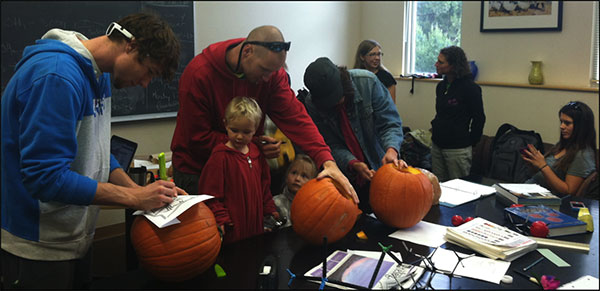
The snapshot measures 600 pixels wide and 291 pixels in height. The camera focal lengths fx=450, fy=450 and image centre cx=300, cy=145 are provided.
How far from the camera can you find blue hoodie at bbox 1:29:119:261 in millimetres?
1109

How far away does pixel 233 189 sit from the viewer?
170cm

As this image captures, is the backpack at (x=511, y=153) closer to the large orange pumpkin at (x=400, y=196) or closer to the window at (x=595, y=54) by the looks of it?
the window at (x=595, y=54)

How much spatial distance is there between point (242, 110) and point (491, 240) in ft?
3.21

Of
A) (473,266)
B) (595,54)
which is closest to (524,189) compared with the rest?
(473,266)

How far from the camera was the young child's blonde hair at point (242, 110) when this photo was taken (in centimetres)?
169

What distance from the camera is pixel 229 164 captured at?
66.6 inches

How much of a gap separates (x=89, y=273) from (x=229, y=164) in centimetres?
60

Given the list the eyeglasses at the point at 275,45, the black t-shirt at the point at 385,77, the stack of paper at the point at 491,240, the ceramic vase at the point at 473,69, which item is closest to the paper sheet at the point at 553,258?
the stack of paper at the point at 491,240

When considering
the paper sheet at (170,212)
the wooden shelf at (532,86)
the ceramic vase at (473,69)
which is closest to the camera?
the paper sheet at (170,212)

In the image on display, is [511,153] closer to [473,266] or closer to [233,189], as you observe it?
[473,266]

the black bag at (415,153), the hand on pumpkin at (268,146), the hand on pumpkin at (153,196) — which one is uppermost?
the hand on pumpkin at (268,146)

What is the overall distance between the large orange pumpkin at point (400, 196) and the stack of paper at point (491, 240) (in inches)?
5.4

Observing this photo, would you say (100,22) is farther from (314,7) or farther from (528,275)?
(528,275)

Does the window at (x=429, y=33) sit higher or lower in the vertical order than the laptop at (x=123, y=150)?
higher
